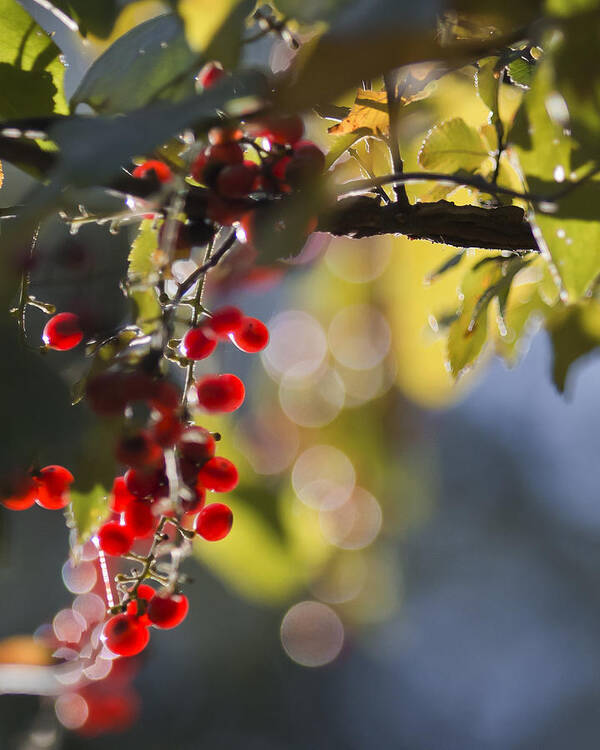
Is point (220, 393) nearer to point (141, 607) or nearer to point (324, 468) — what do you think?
point (141, 607)

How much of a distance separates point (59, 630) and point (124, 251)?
0.82 meters

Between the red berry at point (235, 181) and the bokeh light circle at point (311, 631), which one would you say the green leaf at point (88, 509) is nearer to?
the red berry at point (235, 181)

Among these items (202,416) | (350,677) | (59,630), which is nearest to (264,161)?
(202,416)

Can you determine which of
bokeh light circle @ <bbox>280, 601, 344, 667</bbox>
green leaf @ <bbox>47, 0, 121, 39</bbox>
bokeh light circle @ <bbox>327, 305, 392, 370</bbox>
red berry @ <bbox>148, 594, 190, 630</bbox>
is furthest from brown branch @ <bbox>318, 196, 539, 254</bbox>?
bokeh light circle @ <bbox>280, 601, 344, 667</bbox>

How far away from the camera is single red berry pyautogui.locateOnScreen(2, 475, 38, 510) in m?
0.58

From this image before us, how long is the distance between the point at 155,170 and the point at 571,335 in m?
0.47

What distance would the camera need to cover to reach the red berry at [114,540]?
724 millimetres

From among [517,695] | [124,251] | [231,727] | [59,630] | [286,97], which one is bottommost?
[517,695]

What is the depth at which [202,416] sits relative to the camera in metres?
1.13

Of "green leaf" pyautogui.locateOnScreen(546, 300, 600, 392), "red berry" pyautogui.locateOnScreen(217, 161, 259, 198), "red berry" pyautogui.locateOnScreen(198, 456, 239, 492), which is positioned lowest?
"red berry" pyautogui.locateOnScreen(198, 456, 239, 492)

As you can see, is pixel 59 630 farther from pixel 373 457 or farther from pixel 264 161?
pixel 264 161

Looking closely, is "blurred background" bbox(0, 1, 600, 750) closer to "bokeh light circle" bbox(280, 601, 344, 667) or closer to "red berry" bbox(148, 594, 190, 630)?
"bokeh light circle" bbox(280, 601, 344, 667)

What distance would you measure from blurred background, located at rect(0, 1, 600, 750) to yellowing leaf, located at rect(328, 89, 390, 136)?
50 millimetres

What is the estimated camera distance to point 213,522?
0.75m
